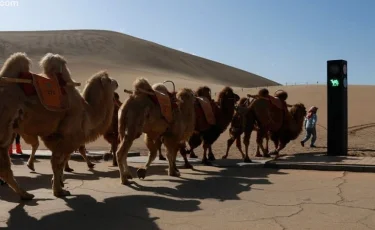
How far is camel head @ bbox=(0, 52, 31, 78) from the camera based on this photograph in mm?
6832

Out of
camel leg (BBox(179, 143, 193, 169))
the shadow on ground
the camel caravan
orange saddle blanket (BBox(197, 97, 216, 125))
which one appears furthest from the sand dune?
the shadow on ground

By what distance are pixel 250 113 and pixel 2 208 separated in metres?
7.54

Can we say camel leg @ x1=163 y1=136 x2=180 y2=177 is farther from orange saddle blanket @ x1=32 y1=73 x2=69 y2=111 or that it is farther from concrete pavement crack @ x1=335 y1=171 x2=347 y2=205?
concrete pavement crack @ x1=335 y1=171 x2=347 y2=205

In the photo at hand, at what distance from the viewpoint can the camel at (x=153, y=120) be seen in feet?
28.5

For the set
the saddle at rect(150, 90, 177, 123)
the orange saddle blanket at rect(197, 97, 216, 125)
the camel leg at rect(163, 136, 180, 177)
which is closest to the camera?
the saddle at rect(150, 90, 177, 123)

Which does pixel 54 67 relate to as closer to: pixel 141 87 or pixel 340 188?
pixel 141 87

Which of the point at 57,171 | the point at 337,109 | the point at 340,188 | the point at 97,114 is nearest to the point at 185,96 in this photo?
the point at 97,114

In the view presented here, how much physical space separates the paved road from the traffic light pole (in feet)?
10.9

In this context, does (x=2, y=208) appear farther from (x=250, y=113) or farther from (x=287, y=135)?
(x=287, y=135)

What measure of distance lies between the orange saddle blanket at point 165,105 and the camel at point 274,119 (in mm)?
3126

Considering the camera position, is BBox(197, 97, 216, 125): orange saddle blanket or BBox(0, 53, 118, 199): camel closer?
BBox(0, 53, 118, 199): camel

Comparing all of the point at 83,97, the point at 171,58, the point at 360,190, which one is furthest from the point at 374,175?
the point at 171,58

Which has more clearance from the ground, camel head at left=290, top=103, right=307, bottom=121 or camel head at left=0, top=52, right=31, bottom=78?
camel head at left=0, top=52, right=31, bottom=78

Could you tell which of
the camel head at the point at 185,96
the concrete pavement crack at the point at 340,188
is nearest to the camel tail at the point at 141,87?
the camel head at the point at 185,96
